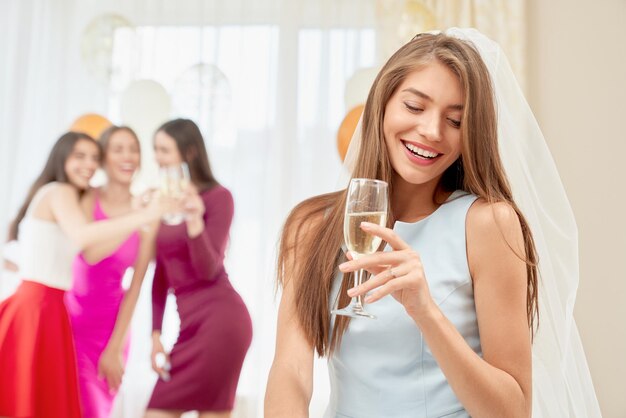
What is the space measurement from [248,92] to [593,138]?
6.62 ft

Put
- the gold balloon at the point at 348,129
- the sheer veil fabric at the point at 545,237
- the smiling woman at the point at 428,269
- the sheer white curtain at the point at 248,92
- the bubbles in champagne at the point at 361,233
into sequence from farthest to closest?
1. the sheer white curtain at the point at 248,92
2. the gold balloon at the point at 348,129
3. the sheer veil fabric at the point at 545,237
4. the smiling woman at the point at 428,269
5. the bubbles in champagne at the point at 361,233

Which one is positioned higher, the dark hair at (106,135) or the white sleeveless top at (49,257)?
the dark hair at (106,135)

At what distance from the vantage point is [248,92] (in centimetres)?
470

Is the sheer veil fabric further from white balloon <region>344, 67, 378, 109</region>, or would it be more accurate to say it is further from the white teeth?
white balloon <region>344, 67, 378, 109</region>

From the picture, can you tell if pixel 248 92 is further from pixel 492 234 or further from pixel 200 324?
pixel 492 234

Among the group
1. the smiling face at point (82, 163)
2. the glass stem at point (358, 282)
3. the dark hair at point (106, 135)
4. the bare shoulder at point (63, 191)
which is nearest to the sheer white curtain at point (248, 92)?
the dark hair at point (106, 135)

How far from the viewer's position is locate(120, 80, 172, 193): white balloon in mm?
4445

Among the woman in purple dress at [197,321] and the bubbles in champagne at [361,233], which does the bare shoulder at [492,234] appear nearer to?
the bubbles in champagne at [361,233]

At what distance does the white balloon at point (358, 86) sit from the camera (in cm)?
432

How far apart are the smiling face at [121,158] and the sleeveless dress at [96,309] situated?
269 mm

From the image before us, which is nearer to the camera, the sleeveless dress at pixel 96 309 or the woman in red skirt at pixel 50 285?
the woman in red skirt at pixel 50 285

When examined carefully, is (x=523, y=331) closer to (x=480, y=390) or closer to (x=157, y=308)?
(x=480, y=390)

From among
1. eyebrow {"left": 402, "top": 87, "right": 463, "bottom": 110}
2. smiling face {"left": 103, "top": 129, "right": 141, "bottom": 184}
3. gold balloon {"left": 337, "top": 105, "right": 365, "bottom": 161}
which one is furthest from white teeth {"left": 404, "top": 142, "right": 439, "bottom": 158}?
smiling face {"left": 103, "top": 129, "right": 141, "bottom": 184}

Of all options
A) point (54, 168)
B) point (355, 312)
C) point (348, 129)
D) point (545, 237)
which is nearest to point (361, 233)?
point (355, 312)
